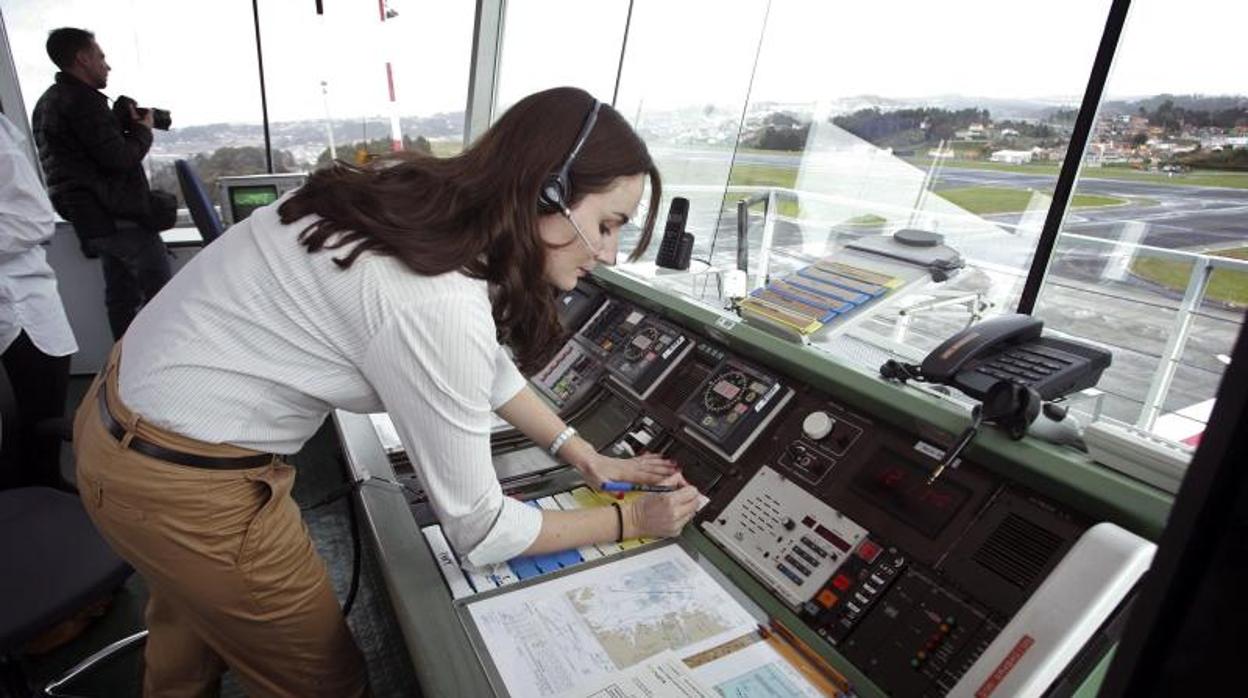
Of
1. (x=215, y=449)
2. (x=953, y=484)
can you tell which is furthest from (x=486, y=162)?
(x=953, y=484)

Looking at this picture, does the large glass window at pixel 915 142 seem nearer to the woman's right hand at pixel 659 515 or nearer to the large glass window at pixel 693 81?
the large glass window at pixel 693 81

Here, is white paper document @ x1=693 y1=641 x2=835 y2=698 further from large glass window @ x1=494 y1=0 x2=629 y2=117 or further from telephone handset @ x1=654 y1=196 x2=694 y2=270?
large glass window @ x1=494 y1=0 x2=629 y2=117

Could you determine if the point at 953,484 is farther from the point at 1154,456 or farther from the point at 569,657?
the point at 569,657

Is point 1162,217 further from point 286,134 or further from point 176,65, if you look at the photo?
point 176,65

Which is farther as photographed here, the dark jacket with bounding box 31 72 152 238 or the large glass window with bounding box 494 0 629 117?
the large glass window with bounding box 494 0 629 117

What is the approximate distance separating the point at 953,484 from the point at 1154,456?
23 cm

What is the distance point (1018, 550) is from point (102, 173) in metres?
4.03

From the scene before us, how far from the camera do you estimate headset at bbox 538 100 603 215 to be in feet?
3.03

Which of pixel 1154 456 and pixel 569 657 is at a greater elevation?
pixel 1154 456

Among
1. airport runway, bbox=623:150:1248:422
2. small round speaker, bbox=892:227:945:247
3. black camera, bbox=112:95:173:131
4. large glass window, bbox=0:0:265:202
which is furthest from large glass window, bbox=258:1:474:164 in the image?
small round speaker, bbox=892:227:945:247

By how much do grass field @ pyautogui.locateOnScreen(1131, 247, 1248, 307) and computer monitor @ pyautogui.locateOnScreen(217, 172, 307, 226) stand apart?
4.06 meters

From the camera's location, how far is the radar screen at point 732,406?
1154mm

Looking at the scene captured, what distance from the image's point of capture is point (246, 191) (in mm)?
3811

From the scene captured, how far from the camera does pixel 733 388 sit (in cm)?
124
